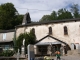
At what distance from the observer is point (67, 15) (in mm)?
61656

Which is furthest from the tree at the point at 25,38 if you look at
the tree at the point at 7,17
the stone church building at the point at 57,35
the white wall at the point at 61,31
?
the tree at the point at 7,17

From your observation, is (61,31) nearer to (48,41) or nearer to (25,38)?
(48,41)

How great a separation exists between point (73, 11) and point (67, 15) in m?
8.20

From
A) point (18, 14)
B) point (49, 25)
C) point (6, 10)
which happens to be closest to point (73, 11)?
point (18, 14)

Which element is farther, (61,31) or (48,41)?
(61,31)

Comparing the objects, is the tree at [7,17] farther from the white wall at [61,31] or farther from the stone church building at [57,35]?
the stone church building at [57,35]

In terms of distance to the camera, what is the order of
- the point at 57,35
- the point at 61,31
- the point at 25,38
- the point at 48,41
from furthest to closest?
1. the point at 57,35
2. the point at 61,31
3. the point at 48,41
4. the point at 25,38

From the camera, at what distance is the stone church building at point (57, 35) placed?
110 ft

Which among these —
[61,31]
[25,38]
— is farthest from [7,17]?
[61,31]

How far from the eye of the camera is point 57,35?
35.7m

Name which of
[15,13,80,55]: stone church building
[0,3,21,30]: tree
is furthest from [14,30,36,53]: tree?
[0,3,21,30]: tree

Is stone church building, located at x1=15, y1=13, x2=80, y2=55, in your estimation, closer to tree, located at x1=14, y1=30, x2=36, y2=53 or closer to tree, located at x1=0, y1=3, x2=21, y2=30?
tree, located at x1=14, y1=30, x2=36, y2=53

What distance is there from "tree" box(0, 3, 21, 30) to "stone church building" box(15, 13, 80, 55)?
17.6 metres

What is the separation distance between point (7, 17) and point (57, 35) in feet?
76.6
